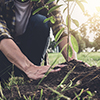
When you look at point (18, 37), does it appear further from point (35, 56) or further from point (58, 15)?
point (58, 15)

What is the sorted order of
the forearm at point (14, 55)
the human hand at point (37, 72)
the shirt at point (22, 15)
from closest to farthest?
the human hand at point (37, 72) → the forearm at point (14, 55) → the shirt at point (22, 15)

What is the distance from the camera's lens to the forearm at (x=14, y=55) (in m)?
1.87

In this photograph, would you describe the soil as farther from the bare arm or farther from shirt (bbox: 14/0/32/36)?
A: shirt (bbox: 14/0/32/36)

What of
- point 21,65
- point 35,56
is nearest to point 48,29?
point 35,56

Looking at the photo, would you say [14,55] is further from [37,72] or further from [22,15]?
[22,15]

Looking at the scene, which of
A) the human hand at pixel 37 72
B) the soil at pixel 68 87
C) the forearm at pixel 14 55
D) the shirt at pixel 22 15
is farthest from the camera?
the shirt at pixel 22 15

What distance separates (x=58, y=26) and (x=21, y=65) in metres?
1.03

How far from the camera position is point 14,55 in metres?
1.94

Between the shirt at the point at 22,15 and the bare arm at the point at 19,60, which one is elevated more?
the shirt at the point at 22,15

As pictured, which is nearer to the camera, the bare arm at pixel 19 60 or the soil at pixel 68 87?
the soil at pixel 68 87

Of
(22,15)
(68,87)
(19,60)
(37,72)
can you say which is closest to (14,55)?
(19,60)

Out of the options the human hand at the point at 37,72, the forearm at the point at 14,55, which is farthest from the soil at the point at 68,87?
the forearm at the point at 14,55

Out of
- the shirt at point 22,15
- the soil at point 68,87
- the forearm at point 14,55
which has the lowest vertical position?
the soil at point 68,87

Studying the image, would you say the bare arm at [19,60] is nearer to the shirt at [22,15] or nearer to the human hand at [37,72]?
the human hand at [37,72]
